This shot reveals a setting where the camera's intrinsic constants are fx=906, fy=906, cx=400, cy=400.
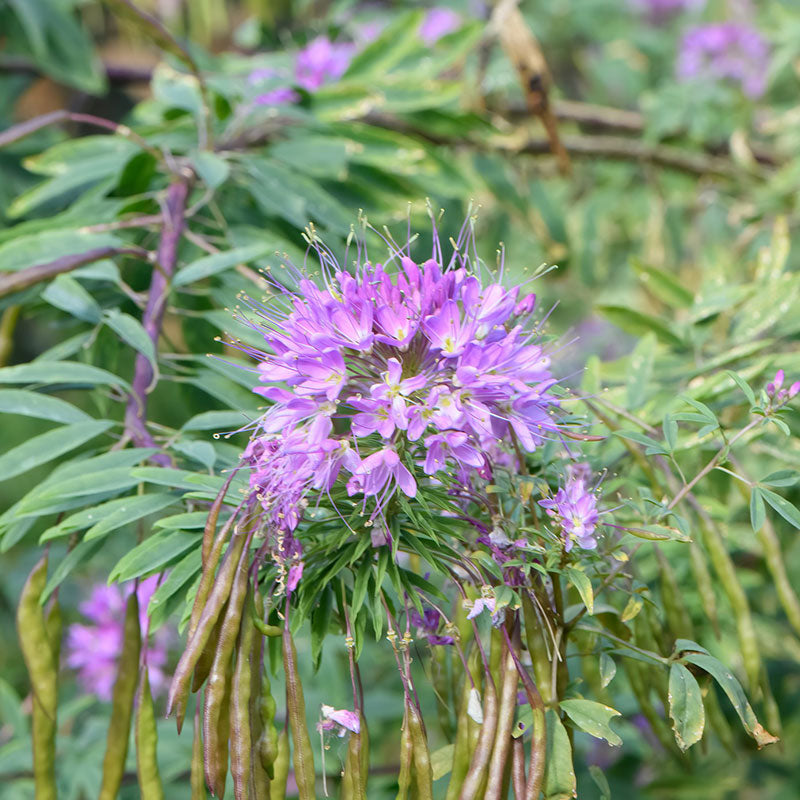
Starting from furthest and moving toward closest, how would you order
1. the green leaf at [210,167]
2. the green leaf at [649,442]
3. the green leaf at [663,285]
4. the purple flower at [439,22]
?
the purple flower at [439,22] → the green leaf at [663,285] → the green leaf at [210,167] → the green leaf at [649,442]

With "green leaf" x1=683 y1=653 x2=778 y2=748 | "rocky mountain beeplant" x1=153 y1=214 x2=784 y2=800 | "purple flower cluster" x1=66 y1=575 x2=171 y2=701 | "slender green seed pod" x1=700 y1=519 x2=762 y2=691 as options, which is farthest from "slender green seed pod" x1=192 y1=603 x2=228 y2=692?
"purple flower cluster" x1=66 y1=575 x2=171 y2=701

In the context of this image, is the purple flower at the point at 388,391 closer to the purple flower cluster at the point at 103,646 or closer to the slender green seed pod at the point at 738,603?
the slender green seed pod at the point at 738,603

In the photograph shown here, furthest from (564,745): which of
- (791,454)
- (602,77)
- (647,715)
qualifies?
(602,77)

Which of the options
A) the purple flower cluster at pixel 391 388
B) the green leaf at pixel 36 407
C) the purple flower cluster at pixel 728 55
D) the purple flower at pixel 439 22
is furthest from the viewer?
the purple flower cluster at pixel 728 55

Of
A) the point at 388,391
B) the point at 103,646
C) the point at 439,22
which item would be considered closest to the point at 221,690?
the point at 388,391

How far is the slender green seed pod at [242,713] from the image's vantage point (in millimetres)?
578

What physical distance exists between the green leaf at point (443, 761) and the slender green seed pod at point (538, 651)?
8 cm

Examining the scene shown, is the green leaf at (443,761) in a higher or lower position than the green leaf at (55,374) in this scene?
lower

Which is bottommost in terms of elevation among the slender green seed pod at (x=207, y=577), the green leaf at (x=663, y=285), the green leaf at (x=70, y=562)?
the slender green seed pod at (x=207, y=577)

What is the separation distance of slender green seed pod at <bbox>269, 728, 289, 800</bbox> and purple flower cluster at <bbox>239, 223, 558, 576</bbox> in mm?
162

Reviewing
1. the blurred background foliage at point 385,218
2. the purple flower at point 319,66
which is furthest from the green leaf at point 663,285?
the purple flower at point 319,66

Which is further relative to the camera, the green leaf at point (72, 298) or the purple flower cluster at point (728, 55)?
the purple flower cluster at point (728, 55)

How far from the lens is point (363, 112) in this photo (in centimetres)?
127

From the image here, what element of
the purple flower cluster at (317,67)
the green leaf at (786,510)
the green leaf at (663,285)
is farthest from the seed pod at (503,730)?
the purple flower cluster at (317,67)
